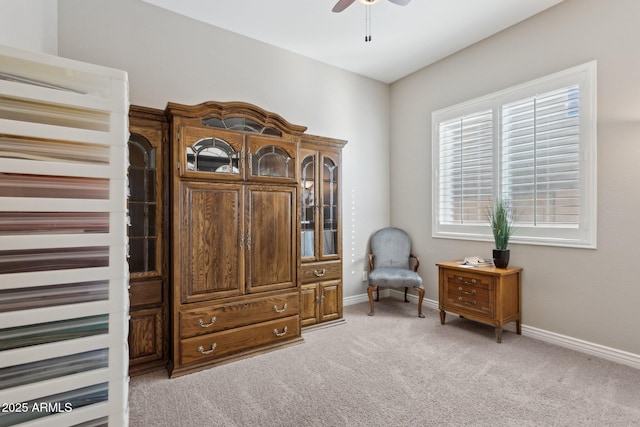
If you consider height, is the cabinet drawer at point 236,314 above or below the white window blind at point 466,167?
below

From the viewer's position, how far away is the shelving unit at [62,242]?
2.22ft

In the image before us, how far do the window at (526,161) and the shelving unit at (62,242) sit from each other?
335 centimetres

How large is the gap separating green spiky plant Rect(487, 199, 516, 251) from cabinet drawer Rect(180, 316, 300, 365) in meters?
2.09

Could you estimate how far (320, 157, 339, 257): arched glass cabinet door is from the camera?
11.5ft

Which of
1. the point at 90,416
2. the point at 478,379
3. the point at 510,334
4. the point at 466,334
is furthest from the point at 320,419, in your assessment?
the point at 510,334

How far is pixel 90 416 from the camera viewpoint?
72 centimetres

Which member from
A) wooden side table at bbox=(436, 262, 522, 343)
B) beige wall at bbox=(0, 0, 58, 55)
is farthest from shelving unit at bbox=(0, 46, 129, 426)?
wooden side table at bbox=(436, 262, 522, 343)

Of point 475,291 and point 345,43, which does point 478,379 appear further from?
point 345,43

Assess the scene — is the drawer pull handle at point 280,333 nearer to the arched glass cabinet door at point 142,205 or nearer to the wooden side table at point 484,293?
the arched glass cabinet door at point 142,205

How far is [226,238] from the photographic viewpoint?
8.53 ft

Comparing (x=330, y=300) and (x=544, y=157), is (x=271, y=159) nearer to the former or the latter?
(x=330, y=300)

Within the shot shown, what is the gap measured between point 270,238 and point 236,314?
0.70 meters

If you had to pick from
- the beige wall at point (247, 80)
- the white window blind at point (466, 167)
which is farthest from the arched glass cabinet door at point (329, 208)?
the white window blind at point (466, 167)

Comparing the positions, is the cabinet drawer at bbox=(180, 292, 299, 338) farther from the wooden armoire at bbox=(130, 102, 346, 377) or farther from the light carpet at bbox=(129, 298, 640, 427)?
the light carpet at bbox=(129, 298, 640, 427)
